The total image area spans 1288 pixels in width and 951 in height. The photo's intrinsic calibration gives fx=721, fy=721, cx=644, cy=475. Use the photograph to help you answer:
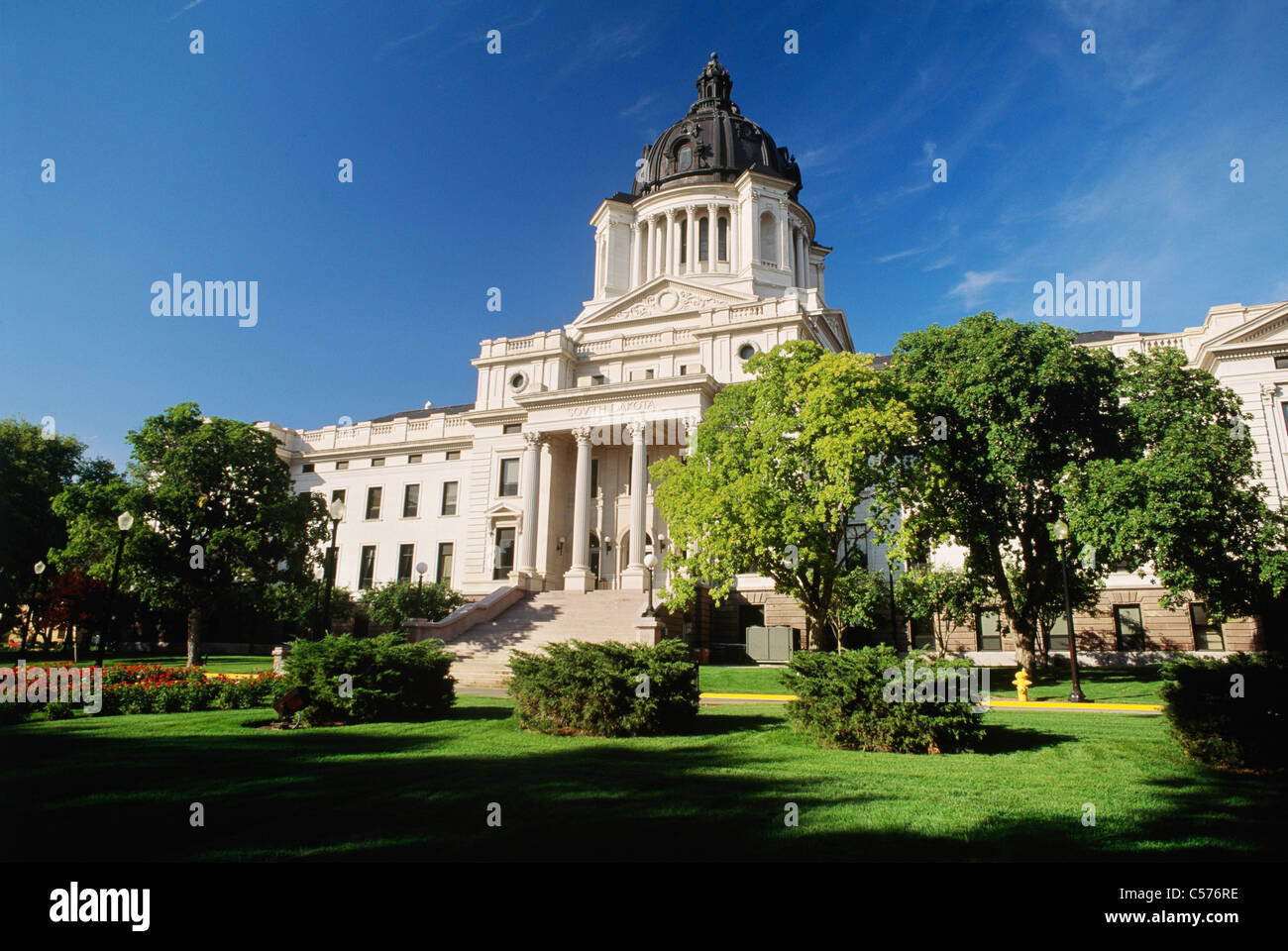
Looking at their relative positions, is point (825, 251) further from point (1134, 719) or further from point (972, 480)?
point (1134, 719)

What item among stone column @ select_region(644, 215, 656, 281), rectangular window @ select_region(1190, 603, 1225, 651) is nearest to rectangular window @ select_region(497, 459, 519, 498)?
stone column @ select_region(644, 215, 656, 281)

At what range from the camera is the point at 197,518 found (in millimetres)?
31984

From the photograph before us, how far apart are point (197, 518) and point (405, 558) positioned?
61.9ft

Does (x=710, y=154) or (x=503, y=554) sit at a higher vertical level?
(x=710, y=154)

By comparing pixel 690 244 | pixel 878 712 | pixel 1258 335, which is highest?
pixel 690 244

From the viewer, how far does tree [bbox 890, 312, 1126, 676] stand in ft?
85.9

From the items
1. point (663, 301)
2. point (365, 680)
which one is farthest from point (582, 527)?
point (365, 680)

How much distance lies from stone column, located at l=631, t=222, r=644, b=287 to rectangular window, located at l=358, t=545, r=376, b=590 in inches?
1132

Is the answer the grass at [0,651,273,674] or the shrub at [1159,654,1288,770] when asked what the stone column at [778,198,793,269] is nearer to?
the grass at [0,651,273,674]

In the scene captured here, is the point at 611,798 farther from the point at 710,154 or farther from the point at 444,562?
the point at 710,154

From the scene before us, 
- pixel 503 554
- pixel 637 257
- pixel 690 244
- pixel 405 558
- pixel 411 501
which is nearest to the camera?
pixel 503 554

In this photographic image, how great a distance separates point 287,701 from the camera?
531 inches

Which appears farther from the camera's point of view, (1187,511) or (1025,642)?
(1025,642)

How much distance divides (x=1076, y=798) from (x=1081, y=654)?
3140 cm
